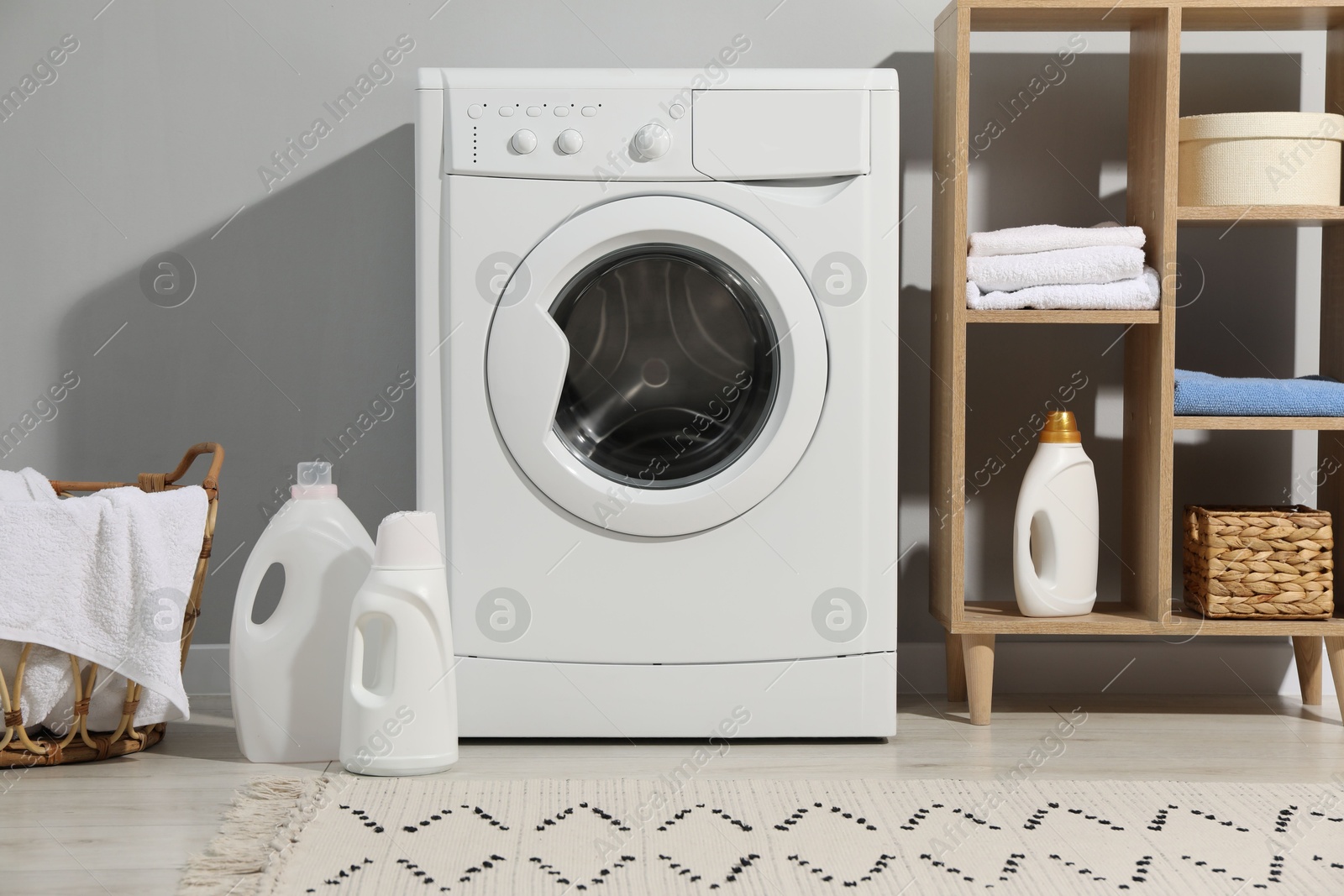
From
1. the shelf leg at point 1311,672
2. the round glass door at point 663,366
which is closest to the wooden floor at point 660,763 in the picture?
the shelf leg at point 1311,672

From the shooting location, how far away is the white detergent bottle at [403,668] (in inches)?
54.6

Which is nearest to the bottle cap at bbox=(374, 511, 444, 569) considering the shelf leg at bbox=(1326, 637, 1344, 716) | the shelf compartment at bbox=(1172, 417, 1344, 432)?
the shelf compartment at bbox=(1172, 417, 1344, 432)

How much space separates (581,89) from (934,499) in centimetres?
87

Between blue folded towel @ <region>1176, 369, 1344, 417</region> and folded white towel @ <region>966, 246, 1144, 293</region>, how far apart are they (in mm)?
197

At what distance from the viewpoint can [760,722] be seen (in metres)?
1.53

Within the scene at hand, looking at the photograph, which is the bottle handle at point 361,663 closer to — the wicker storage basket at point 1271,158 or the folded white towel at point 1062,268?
the folded white towel at point 1062,268

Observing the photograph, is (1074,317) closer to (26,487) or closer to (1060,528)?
(1060,528)

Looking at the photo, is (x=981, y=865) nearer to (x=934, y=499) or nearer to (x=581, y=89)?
(x=934, y=499)

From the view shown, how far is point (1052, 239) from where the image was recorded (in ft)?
5.37

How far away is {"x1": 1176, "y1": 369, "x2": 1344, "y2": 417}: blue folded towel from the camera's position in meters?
1.62

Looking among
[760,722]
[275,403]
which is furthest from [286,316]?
[760,722]

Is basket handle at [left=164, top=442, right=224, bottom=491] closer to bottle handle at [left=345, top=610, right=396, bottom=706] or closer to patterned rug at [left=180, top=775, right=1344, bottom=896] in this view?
bottle handle at [left=345, top=610, right=396, bottom=706]

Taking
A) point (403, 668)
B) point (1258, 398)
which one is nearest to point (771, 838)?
point (403, 668)

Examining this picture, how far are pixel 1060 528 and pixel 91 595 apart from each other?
1.36 meters
